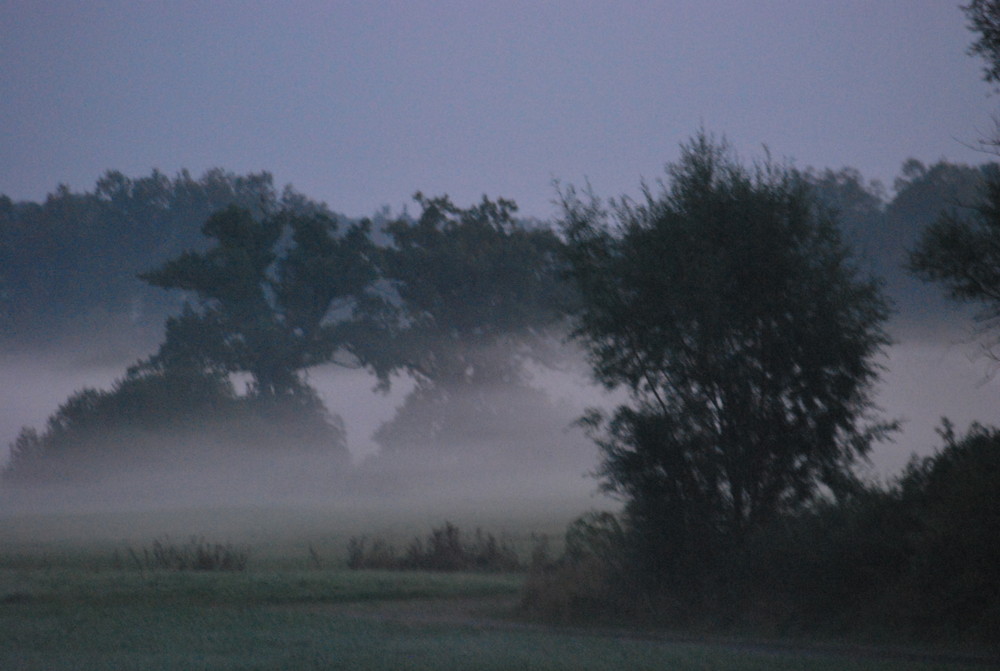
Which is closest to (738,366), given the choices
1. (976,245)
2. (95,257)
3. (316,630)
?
(976,245)

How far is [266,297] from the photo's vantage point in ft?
233

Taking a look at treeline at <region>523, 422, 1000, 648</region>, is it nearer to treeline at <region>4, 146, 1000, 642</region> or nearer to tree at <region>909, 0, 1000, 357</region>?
treeline at <region>4, 146, 1000, 642</region>

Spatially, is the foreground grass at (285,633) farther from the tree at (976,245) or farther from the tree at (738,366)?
the tree at (976,245)

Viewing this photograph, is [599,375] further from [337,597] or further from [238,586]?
[238,586]

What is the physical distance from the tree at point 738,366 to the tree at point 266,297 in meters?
48.3

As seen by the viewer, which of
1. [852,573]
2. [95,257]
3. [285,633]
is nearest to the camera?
[285,633]

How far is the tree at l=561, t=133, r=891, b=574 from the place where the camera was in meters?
18.9

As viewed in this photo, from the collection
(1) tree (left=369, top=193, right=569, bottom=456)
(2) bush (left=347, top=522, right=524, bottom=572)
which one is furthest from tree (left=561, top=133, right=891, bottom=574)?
(1) tree (left=369, top=193, right=569, bottom=456)

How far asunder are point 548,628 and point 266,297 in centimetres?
5580

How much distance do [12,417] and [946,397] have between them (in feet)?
261

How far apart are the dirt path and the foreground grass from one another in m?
0.13

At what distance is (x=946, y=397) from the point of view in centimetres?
5362

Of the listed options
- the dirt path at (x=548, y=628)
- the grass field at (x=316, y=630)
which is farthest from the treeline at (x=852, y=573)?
the grass field at (x=316, y=630)

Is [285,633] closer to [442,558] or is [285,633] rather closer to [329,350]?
[442,558]
